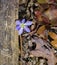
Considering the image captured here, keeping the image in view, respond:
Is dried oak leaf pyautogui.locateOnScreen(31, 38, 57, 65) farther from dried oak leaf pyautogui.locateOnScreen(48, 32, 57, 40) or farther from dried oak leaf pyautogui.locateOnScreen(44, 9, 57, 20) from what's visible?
dried oak leaf pyautogui.locateOnScreen(44, 9, 57, 20)

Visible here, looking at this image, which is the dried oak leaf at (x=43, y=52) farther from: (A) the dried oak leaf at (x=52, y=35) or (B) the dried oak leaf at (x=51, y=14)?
(B) the dried oak leaf at (x=51, y=14)

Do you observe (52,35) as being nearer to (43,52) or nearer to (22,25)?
(43,52)

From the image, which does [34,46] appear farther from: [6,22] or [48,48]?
[6,22]

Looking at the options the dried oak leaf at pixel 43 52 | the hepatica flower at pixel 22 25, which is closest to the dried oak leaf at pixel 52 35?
the dried oak leaf at pixel 43 52

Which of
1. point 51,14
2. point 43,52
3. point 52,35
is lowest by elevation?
point 43,52

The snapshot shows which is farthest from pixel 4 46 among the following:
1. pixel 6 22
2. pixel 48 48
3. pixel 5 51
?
pixel 48 48

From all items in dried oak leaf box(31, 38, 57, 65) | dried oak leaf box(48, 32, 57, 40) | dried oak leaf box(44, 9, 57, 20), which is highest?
dried oak leaf box(44, 9, 57, 20)

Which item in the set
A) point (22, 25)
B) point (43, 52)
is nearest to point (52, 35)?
point (43, 52)

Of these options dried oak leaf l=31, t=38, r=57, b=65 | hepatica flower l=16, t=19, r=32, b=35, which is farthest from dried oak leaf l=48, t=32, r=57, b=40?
hepatica flower l=16, t=19, r=32, b=35
